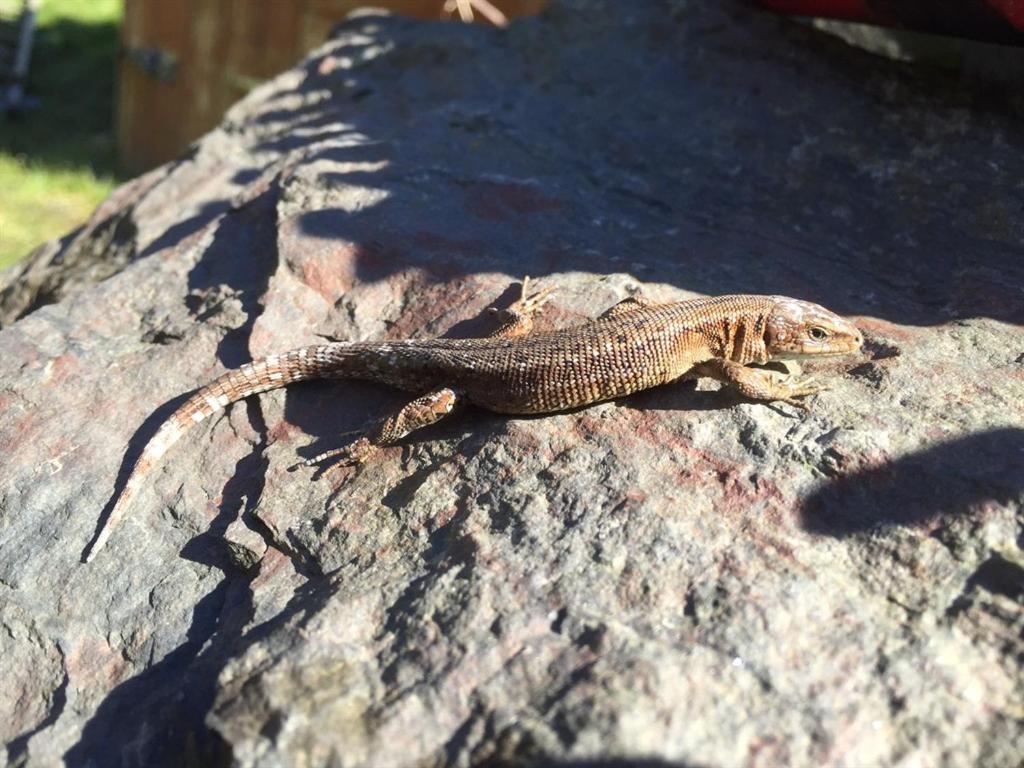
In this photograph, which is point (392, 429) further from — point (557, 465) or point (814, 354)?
point (814, 354)

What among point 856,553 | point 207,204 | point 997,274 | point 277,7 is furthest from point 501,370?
point 277,7

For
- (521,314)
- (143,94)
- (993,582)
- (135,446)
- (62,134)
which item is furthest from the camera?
(62,134)

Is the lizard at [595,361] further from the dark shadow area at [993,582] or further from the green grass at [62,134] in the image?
the green grass at [62,134]

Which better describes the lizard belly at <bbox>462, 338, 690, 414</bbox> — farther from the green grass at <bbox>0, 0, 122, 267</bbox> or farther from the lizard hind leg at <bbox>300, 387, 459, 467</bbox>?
the green grass at <bbox>0, 0, 122, 267</bbox>

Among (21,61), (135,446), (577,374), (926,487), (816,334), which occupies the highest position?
(816,334)

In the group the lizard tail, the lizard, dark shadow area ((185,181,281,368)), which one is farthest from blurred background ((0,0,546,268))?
the lizard

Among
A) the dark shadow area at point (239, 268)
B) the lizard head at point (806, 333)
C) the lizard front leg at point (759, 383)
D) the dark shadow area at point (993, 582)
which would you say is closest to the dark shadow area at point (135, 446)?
the dark shadow area at point (239, 268)

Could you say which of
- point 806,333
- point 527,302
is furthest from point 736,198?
point 527,302
